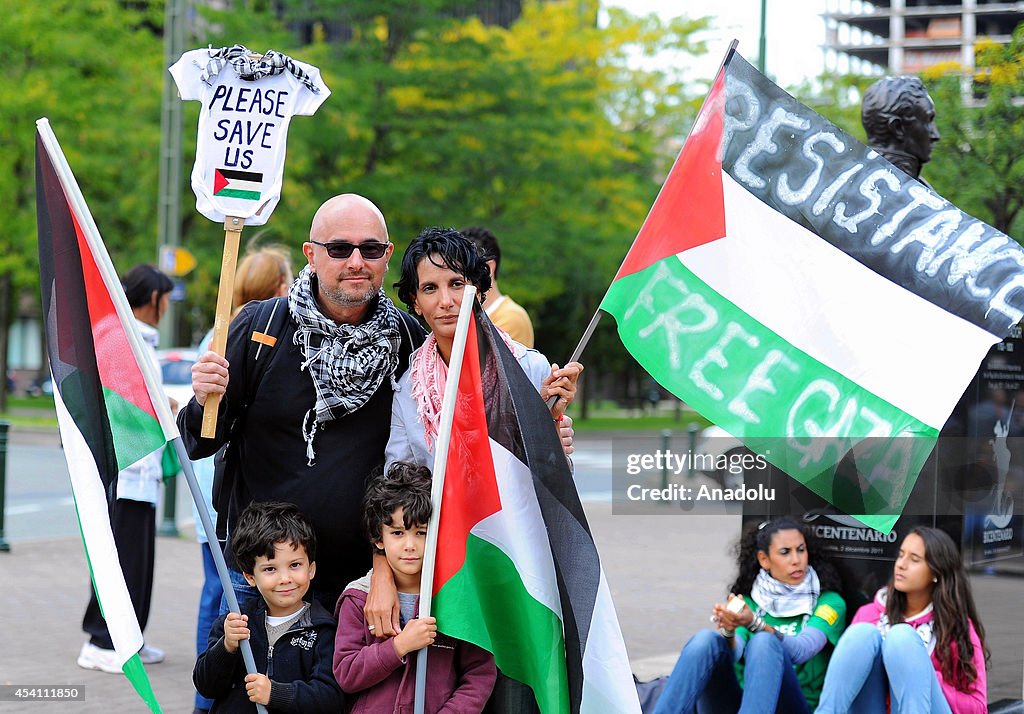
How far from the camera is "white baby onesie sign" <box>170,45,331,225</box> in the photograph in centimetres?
424

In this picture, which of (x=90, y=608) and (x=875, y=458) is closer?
(x=875, y=458)

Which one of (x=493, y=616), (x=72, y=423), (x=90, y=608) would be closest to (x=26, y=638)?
(x=90, y=608)

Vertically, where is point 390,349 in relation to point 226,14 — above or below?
below

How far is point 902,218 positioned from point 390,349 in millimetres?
1847

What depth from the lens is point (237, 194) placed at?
14.1 ft

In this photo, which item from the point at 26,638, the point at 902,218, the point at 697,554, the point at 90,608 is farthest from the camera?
the point at 697,554

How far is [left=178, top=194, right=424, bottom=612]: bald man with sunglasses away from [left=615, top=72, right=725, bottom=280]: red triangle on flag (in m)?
0.94

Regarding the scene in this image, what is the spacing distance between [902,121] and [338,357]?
10.5ft

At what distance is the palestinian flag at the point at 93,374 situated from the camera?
163 inches

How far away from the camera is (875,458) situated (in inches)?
174

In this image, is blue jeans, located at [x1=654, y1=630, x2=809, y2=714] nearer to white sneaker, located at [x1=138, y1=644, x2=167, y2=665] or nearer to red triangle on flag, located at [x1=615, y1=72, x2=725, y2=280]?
red triangle on flag, located at [x1=615, y1=72, x2=725, y2=280]

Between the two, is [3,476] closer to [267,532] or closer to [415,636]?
[267,532]

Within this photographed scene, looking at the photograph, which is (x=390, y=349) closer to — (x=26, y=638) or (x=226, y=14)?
(x=26, y=638)

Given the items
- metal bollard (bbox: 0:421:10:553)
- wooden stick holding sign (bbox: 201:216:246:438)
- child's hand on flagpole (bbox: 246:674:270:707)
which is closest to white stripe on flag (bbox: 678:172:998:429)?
wooden stick holding sign (bbox: 201:216:246:438)
